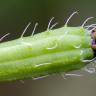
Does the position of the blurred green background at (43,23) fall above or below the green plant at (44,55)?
below

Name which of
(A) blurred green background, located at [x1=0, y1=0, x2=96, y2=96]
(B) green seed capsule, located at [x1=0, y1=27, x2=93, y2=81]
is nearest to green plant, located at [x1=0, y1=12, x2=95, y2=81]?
(B) green seed capsule, located at [x1=0, y1=27, x2=93, y2=81]

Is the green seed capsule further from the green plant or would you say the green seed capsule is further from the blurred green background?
the blurred green background

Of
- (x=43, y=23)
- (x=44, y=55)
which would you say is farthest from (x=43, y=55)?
(x=43, y=23)

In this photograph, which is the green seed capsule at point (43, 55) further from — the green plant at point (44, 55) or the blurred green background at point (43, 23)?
the blurred green background at point (43, 23)

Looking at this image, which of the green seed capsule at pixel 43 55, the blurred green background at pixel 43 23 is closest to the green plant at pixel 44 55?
the green seed capsule at pixel 43 55

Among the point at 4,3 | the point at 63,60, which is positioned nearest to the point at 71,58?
the point at 63,60

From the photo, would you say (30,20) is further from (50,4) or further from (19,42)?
(19,42)

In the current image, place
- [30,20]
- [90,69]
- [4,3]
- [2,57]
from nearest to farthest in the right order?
1. [2,57]
2. [90,69]
3. [4,3]
4. [30,20]
